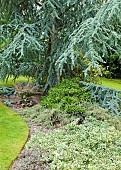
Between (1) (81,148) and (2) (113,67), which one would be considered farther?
(2) (113,67)

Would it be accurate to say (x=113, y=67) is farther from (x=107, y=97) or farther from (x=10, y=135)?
(x=10, y=135)

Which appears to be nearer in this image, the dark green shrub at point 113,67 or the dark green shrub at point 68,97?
the dark green shrub at point 68,97

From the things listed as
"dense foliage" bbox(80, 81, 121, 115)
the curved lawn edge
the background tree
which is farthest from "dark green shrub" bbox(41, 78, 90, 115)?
the curved lawn edge

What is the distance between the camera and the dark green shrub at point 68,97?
561cm

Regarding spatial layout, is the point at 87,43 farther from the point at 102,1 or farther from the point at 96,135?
the point at 96,135

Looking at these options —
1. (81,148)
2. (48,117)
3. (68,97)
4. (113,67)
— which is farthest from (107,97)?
(113,67)

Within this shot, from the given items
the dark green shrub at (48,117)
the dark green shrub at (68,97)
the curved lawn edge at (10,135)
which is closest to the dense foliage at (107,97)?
the dark green shrub at (68,97)

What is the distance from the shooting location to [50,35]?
714 centimetres

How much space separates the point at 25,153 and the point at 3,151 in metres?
0.35

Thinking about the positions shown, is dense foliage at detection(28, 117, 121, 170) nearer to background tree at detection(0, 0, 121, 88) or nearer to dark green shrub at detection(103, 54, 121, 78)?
background tree at detection(0, 0, 121, 88)

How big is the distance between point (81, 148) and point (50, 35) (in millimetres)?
4477

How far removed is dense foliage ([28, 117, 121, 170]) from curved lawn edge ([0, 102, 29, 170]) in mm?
584

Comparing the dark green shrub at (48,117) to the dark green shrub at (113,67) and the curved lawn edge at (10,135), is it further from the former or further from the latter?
the dark green shrub at (113,67)

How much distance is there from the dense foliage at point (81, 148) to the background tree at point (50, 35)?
6.81 ft
